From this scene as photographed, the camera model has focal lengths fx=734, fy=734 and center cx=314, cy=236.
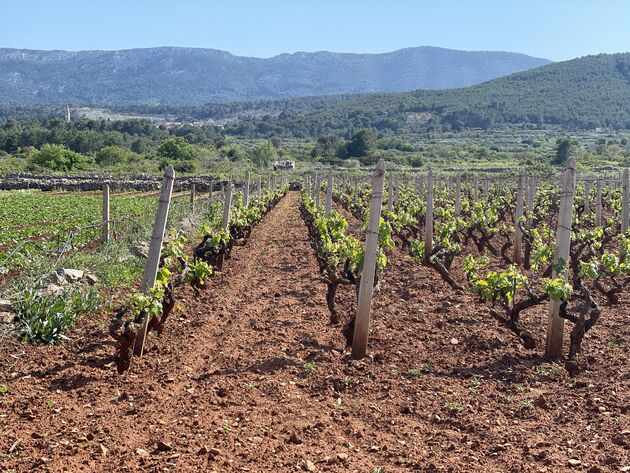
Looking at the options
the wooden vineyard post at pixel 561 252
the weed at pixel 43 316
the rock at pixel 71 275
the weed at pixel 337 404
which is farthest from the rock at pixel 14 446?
the wooden vineyard post at pixel 561 252

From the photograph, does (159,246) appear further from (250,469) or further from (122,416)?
(250,469)

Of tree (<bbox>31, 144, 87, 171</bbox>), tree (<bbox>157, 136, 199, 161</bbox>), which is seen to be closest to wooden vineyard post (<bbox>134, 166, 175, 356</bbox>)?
tree (<bbox>31, 144, 87, 171</bbox>)

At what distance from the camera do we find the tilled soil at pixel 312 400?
4.82 m

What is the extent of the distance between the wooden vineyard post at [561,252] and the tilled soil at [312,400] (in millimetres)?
276

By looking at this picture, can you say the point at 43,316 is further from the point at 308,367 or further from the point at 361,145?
the point at 361,145

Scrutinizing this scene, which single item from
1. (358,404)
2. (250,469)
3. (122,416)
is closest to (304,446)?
(250,469)

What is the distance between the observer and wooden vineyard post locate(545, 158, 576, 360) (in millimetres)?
7449

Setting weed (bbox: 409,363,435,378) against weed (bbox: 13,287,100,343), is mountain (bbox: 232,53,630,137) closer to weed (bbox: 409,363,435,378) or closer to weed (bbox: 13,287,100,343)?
weed (bbox: 409,363,435,378)

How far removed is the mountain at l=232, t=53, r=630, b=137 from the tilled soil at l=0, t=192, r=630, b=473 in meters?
132

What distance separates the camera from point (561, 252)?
25.3ft

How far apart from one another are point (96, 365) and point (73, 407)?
3.79 feet

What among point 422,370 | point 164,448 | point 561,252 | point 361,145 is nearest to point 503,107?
point 361,145

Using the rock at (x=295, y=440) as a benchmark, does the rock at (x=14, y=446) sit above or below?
above

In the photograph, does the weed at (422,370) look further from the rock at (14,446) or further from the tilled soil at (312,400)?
the rock at (14,446)
